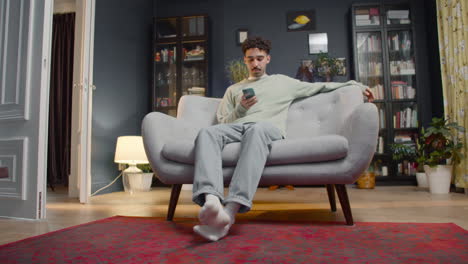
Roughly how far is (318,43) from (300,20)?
1.35 ft

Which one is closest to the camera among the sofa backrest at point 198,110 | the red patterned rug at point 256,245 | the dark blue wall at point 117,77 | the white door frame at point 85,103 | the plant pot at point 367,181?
the red patterned rug at point 256,245

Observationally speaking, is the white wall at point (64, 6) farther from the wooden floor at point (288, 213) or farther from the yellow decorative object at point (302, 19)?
the wooden floor at point (288, 213)

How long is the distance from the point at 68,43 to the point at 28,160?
3.51 meters

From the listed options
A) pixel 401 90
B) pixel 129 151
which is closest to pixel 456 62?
pixel 401 90

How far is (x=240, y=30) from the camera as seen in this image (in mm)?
4727

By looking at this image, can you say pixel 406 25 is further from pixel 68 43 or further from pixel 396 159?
pixel 68 43

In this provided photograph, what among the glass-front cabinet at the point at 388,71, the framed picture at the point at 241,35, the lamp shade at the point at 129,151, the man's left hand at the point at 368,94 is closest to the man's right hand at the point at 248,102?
the man's left hand at the point at 368,94

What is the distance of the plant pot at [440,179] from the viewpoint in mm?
3127

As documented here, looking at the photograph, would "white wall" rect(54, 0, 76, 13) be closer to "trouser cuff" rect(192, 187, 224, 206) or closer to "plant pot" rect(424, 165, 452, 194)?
"trouser cuff" rect(192, 187, 224, 206)

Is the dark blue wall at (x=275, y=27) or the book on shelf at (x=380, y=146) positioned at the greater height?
the dark blue wall at (x=275, y=27)

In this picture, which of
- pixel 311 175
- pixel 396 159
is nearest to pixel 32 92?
pixel 311 175

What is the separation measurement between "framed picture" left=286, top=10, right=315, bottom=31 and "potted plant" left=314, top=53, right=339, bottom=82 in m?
0.53

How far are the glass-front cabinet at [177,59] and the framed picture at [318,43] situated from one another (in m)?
1.41

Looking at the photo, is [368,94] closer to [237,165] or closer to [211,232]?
[237,165]
